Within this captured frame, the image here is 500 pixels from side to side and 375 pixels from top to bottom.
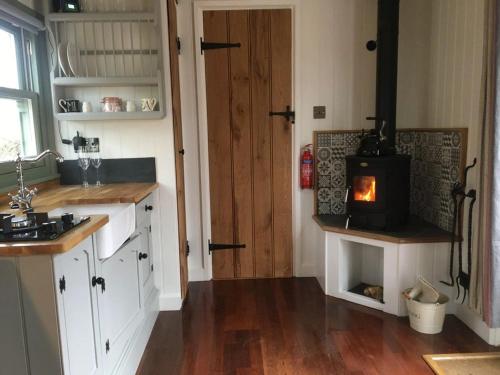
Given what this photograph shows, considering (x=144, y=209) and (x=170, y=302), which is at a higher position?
(x=144, y=209)

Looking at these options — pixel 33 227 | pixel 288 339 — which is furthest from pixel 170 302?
pixel 33 227

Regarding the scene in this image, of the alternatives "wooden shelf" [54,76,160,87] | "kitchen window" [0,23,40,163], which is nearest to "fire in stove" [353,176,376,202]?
"wooden shelf" [54,76,160,87]

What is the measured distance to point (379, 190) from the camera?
2.81 m

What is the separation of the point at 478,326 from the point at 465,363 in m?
0.39

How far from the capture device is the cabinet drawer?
2.40 m

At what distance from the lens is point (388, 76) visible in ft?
9.62

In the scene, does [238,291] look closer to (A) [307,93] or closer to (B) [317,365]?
(B) [317,365]

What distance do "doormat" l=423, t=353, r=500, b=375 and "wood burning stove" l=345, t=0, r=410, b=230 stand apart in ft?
2.92

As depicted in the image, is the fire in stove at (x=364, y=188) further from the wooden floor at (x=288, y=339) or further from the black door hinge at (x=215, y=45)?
the black door hinge at (x=215, y=45)

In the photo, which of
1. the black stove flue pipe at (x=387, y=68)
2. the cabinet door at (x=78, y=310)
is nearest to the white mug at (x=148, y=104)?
the cabinet door at (x=78, y=310)

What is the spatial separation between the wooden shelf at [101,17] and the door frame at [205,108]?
695mm

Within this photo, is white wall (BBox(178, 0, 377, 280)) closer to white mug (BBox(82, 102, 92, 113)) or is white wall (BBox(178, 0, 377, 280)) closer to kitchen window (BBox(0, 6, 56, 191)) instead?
white mug (BBox(82, 102, 92, 113))

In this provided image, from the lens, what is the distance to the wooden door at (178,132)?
2.79 meters

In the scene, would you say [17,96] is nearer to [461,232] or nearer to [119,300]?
[119,300]
